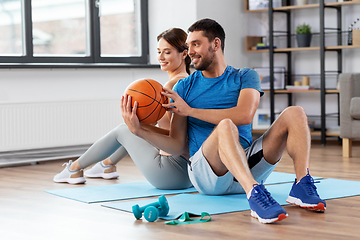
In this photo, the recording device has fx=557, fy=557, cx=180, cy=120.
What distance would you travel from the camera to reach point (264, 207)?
215cm

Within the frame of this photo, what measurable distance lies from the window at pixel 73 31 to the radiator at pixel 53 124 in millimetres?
475

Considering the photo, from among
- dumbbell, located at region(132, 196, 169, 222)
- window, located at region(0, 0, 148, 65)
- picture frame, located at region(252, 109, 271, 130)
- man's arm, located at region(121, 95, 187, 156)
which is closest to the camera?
dumbbell, located at region(132, 196, 169, 222)

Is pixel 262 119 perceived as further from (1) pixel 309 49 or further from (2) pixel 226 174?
(2) pixel 226 174

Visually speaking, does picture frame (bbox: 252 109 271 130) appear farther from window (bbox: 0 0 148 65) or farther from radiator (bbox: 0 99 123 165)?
radiator (bbox: 0 99 123 165)

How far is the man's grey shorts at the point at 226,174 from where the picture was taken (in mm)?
2484

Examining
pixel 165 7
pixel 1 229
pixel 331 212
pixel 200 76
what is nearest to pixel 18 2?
pixel 165 7

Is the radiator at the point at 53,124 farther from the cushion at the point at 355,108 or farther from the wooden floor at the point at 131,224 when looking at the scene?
the cushion at the point at 355,108

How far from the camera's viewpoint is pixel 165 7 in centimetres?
549

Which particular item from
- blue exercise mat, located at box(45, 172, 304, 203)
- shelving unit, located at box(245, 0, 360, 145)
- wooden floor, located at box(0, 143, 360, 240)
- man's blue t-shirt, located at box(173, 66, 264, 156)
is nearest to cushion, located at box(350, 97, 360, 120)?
shelving unit, located at box(245, 0, 360, 145)

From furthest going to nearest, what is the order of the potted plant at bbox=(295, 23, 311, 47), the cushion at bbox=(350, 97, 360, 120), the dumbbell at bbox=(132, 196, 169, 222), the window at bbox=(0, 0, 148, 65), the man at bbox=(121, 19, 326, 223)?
1. the potted plant at bbox=(295, 23, 311, 47)
2. the window at bbox=(0, 0, 148, 65)
3. the cushion at bbox=(350, 97, 360, 120)
4. the man at bbox=(121, 19, 326, 223)
5. the dumbbell at bbox=(132, 196, 169, 222)

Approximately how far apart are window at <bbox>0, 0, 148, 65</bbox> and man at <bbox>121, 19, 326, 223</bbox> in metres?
2.51

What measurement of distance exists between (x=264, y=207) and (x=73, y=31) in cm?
342

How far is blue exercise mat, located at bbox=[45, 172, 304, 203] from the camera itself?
9.30ft

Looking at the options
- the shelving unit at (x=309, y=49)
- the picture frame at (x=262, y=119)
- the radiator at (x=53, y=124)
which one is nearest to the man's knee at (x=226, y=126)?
the radiator at (x=53, y=124)
